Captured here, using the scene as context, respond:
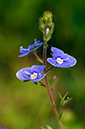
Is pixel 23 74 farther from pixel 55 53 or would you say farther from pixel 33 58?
pixel 33 58

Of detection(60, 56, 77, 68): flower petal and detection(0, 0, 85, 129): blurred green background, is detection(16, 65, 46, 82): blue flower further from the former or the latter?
detection(0, 0, 85, 129): blurred green background

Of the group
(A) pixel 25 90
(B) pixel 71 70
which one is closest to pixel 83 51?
(B) pixel 71 70

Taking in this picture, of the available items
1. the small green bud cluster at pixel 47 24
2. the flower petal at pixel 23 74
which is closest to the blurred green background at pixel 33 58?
the flower petal at pixel 23 74

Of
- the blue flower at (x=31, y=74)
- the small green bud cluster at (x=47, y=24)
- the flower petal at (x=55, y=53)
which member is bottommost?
the blue flower at (x=31, y=74)

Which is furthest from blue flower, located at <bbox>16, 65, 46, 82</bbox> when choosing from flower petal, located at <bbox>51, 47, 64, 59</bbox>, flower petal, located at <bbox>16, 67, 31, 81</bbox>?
flower petal, located at <bbox>51, 47, 64, 59</bbox>

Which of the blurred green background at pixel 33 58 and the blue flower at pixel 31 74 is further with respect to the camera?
the blurred green background at pixel 33 58

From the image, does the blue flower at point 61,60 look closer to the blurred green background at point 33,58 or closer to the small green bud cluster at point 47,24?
the small green bud cluster at point 47,24

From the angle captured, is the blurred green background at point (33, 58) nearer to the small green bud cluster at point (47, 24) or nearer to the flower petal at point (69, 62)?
the flower petal at point (69, 62)

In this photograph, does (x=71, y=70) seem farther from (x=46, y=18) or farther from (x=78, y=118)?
(x=46, y=18)

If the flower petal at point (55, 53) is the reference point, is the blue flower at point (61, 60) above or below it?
below
